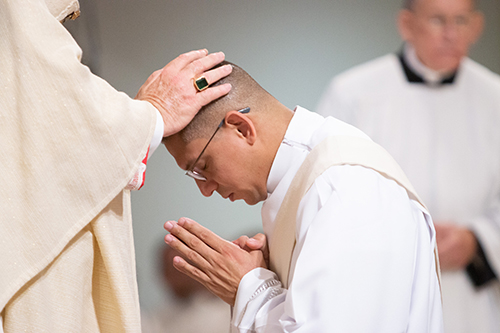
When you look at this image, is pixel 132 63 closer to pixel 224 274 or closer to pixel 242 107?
pixel 242 107

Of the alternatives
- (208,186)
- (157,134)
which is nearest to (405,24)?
(208,186)

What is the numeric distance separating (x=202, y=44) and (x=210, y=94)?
102cm

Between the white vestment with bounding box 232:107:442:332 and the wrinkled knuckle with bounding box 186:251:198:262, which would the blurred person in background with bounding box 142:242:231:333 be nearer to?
the wrinkled knuckle with bounding box 186:251:198:262

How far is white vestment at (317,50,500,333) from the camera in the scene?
7.11ft

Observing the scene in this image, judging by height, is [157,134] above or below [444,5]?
below

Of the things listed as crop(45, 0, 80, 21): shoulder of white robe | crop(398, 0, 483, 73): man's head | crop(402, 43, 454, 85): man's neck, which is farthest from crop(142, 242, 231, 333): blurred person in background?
crop(398, 0, 483, 73): man's head

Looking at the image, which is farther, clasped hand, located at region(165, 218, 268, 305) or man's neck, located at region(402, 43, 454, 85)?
man's neck, located at region(402, 43, 454, 85)

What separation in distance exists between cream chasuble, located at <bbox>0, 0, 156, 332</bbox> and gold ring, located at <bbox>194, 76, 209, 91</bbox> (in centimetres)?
39

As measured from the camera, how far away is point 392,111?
224cm

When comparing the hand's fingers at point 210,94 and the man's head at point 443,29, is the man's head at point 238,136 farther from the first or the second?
the man's head at point 443,29

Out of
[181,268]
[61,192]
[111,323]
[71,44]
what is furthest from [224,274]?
[71,44]

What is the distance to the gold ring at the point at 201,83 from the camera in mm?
1555

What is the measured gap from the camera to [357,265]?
1.21 meters

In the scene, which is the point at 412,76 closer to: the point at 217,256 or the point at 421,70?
the point at 421,70
